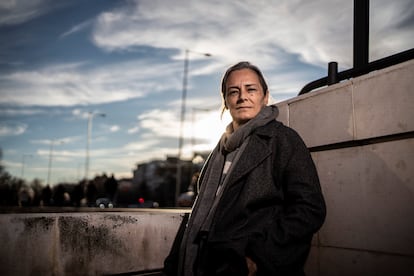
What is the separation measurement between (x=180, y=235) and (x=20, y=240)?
118cm

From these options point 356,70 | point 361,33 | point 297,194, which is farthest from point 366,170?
point 361,33

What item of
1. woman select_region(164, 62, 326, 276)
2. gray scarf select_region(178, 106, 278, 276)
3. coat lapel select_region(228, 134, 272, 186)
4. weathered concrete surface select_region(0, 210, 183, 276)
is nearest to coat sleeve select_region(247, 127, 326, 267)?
woman select_region(164, 62, 326, 276)

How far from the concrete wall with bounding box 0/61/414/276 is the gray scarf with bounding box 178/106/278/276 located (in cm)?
62

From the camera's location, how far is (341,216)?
2.37m

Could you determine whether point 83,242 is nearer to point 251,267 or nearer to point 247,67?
point 251,267

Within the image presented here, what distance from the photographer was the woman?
1.65 meters

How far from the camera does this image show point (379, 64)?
2.43 metres

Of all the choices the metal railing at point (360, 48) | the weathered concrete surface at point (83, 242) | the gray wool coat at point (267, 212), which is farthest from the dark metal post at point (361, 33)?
the weathered concrete surface at point (83, 242)

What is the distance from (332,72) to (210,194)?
1.54 m

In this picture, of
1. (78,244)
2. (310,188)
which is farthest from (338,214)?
(78,244)

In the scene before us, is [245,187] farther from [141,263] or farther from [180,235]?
[141,263]

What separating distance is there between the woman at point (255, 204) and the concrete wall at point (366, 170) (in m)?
0.59

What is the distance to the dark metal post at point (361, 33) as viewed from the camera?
2607mm

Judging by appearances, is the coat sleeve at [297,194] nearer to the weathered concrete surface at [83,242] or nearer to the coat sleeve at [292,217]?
the coat sleeve at [292,217]
